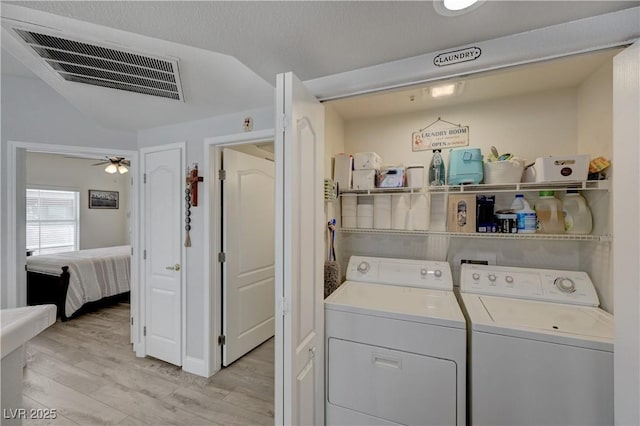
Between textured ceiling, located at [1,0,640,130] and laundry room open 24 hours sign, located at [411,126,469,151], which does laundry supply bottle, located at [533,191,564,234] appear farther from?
textured ceiling, located at [1,0,640,130]

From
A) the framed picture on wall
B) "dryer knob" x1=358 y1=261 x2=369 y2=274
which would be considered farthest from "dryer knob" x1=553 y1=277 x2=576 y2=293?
the framed picture on wall

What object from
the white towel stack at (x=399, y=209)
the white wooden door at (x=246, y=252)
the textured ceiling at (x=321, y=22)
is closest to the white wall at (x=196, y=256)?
the white wooden door at (x=246, y=252)

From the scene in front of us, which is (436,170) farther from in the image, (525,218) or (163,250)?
(163,250)

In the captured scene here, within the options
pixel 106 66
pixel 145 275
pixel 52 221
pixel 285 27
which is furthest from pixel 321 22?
pixel 52 221

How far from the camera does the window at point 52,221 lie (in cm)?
517

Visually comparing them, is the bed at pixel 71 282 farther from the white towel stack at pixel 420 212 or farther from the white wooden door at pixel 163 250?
the white towel stack at pixel 420 212

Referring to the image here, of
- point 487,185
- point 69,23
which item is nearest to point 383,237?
point 487,185

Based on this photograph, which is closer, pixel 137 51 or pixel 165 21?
pixel 165 21

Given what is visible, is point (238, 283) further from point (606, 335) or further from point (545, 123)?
point (545, 123)

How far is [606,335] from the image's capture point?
47.6 inches

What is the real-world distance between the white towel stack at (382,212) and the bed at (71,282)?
401 cm

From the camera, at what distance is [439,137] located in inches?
83.8

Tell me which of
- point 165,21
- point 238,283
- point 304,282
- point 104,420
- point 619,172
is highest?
point 165,21

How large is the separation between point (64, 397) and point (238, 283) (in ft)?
4.80
